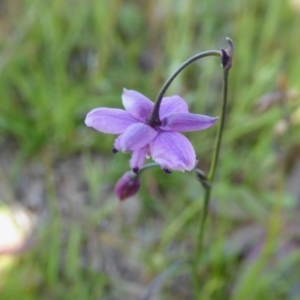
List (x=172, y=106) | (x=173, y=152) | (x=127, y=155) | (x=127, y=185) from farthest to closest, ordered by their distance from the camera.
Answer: (x=127, y=155) < (x=127, y=185) < (x=172, y=106) < (x=173, y=152)

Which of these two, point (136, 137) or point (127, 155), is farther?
point (127, 155)

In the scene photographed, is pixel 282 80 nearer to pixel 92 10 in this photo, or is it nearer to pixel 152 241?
pixel 152 241

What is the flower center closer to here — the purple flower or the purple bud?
the purple flower

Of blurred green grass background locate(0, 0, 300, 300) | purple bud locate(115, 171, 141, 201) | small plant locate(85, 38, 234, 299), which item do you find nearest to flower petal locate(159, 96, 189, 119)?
small plant locate(85, 38, 234, 299)

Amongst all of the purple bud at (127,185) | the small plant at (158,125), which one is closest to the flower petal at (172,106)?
the small plant at (158,125)

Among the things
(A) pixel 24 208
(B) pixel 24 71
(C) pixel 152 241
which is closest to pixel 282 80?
(C) pixel 152 241

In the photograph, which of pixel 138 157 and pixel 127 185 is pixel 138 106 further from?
pixel 127 185

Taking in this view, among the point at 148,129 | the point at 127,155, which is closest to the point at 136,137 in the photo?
the point at 148,129
